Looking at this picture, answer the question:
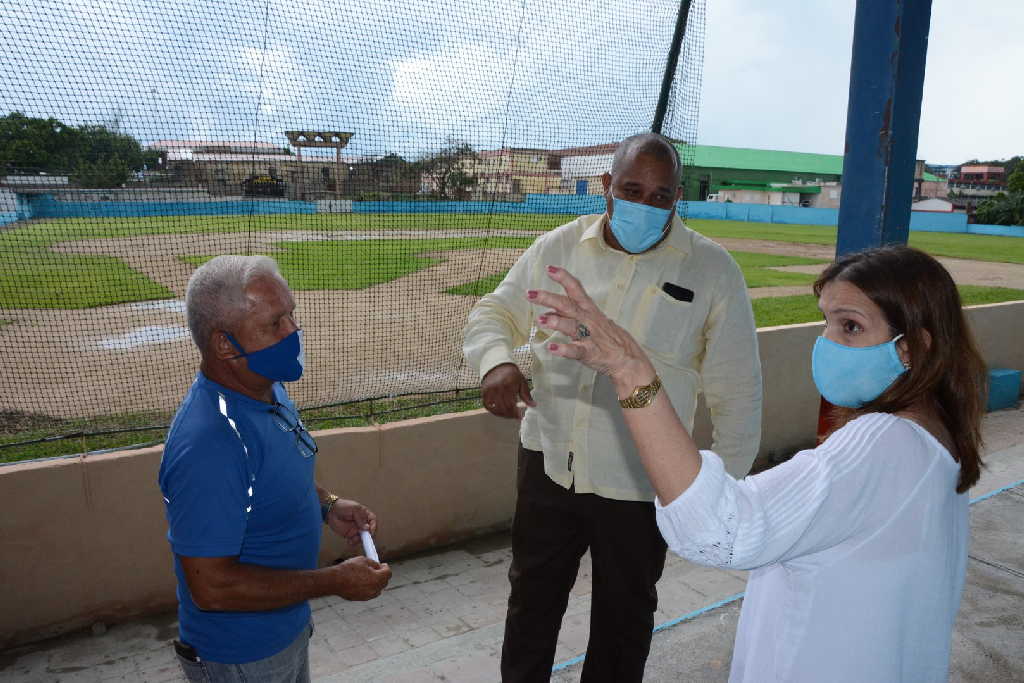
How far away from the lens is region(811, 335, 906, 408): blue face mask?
1304 millimetres

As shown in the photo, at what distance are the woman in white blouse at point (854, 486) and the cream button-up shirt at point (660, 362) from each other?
751 mm

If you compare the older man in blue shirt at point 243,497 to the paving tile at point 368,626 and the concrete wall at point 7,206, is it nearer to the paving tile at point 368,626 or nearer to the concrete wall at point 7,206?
the paving tile at point 368,626

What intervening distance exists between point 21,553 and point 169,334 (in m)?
5.48

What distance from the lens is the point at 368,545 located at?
6.17ft

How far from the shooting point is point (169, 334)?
8.16m

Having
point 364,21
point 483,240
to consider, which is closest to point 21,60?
point 364,21

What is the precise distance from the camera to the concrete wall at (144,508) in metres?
3.12

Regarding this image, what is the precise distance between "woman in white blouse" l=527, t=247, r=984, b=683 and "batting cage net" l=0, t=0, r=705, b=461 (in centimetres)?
274

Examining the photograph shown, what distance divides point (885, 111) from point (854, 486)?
239 cm

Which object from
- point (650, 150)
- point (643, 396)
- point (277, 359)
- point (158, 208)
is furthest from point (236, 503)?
point (158, 208)

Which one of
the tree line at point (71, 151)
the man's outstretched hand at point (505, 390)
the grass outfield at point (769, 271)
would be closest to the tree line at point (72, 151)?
the tree line at point (71, 151)

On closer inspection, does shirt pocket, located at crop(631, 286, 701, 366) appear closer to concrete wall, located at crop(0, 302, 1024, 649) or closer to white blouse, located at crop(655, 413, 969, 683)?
white blouse, located at crop(655, 413, 969, 683)

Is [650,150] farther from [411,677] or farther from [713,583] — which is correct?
[713,583]

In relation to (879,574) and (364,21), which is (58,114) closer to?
(364,21)
